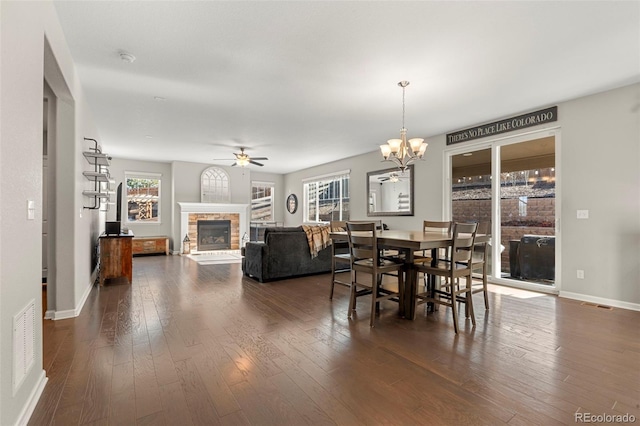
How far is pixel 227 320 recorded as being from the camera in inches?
119

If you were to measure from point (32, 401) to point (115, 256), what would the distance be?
3328 mm

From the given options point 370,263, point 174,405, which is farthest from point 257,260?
point 174,405

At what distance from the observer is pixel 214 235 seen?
884 cm

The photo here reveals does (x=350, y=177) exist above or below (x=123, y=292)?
above

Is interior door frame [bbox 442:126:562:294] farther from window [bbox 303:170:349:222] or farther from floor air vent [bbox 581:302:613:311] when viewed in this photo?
window [bbox 303:170:349:222]

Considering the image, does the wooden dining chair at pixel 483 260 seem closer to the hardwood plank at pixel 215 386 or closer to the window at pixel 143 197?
the hardwood plank at pixel 215 386

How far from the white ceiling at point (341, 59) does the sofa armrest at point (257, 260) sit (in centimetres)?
206

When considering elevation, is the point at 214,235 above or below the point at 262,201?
below

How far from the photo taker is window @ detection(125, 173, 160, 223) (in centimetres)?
821

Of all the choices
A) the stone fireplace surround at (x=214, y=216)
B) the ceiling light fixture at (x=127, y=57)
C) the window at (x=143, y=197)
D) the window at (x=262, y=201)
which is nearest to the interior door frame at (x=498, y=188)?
the ceiling light fixture at (x=127, y=57)

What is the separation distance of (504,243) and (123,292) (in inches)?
226

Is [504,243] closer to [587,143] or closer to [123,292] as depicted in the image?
[587,143]

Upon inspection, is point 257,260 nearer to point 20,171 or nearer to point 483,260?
point 483,260

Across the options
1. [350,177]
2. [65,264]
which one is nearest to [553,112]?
[350,177]
